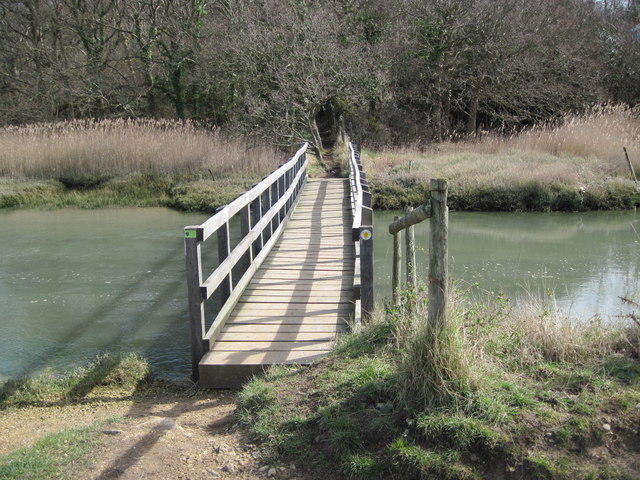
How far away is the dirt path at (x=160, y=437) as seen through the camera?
3512 millimetres

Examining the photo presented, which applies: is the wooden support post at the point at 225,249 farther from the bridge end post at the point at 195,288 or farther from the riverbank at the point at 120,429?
the bridge end post at the point at 195,288

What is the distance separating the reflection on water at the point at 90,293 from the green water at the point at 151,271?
0.02 m

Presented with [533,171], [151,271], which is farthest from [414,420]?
[533,171]

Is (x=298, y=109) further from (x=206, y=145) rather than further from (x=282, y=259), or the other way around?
(x=282, y=259)

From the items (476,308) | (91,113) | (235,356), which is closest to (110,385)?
(235,356)

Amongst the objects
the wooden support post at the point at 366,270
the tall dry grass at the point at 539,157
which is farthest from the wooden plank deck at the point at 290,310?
the tall dry grass at the point at 539,157

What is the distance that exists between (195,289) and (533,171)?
46.5 ft

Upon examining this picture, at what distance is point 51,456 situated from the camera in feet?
12.2

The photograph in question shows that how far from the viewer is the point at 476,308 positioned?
15.2 feet

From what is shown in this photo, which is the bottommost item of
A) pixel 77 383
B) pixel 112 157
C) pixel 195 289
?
pixel 77 383

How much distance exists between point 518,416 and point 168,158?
17257 millimetres

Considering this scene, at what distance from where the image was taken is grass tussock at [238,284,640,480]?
323 centimetres

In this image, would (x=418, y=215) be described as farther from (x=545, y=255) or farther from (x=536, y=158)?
(x=536, y=158)

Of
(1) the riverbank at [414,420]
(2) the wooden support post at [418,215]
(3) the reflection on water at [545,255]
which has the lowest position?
(3) the reflection on water at [545,255]
